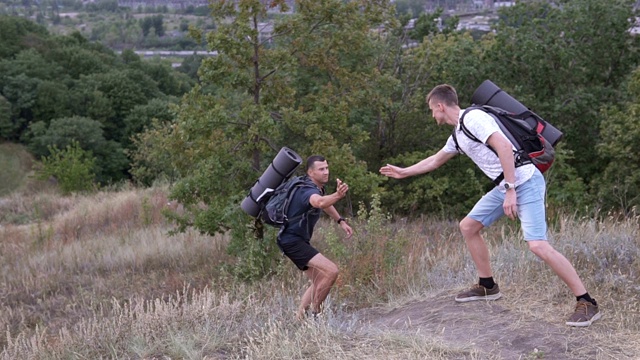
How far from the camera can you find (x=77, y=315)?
30.4 feet

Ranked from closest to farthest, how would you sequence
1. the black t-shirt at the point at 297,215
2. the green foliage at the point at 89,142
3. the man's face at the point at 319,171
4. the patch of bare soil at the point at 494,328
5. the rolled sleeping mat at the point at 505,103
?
the patch of bare soil at the point at 494,328
the rolled sleeping mat at the point at 505,103
the black t-shirt at the point at 297,215
the man's face at the point at 319,171
the green foliage at the point at 89,142

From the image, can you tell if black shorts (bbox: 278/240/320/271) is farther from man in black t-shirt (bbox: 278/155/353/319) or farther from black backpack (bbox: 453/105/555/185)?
black backpack (bbox: 453/105/555/185)

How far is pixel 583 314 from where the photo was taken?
203 inches

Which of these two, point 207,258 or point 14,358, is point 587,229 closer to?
point 14,358

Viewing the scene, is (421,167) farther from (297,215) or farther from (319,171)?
(297,215)

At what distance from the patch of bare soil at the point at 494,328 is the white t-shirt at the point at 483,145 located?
40.2 inches

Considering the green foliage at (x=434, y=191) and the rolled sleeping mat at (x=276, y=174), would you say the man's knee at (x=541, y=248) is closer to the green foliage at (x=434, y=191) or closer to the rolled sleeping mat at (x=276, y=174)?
the rolled sleeping mat at (x=276, y=174)

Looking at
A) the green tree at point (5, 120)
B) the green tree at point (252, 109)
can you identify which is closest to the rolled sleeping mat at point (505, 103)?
the green tree at point (252, 109)

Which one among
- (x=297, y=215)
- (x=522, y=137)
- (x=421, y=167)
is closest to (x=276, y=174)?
(x=297, y=215)

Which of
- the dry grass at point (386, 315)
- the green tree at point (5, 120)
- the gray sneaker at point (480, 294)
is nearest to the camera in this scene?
the dry grass at point (386, 315)

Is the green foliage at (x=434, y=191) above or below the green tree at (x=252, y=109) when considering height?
below

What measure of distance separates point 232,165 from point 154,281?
2.27 m

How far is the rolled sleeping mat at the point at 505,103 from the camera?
5.38 m

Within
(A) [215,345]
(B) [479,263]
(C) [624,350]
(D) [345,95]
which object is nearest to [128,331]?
(A) [215,345]
